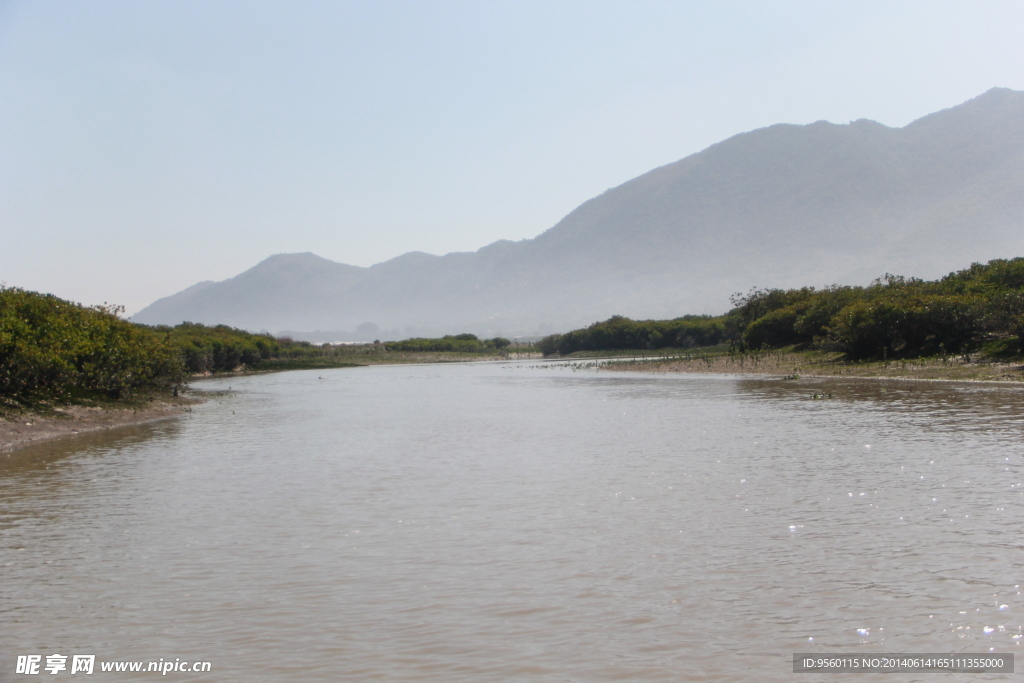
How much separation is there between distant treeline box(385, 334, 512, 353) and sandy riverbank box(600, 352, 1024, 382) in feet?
224

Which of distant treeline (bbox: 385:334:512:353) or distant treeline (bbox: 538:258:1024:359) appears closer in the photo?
distant treeline (bbox: 538:258:1024:359)

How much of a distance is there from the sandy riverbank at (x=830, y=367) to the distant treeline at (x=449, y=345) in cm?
6837

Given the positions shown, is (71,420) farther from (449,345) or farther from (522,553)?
(449,345)

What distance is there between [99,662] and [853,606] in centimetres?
845

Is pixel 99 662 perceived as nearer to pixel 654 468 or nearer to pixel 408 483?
pixel 408 483

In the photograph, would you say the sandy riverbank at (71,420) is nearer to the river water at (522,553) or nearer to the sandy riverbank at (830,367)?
the river water at (522,553)

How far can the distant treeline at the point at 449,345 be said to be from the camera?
478ft

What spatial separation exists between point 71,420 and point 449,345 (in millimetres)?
122378

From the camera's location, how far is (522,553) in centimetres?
1213

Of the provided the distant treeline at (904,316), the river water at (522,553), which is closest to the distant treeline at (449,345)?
the distant treeline at (904,316)

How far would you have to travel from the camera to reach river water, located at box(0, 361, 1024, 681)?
8.56 m

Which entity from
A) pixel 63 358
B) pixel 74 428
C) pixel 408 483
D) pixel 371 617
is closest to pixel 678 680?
pixel 371 617

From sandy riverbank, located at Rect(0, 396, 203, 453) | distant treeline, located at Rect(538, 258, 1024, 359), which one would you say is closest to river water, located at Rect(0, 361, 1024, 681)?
sandy riverbank, located at Rect(0, 396, 203, 453)

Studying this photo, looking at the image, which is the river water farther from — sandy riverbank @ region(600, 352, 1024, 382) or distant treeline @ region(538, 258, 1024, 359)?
distant treeline @ region(538, 258, 1024, 359)
